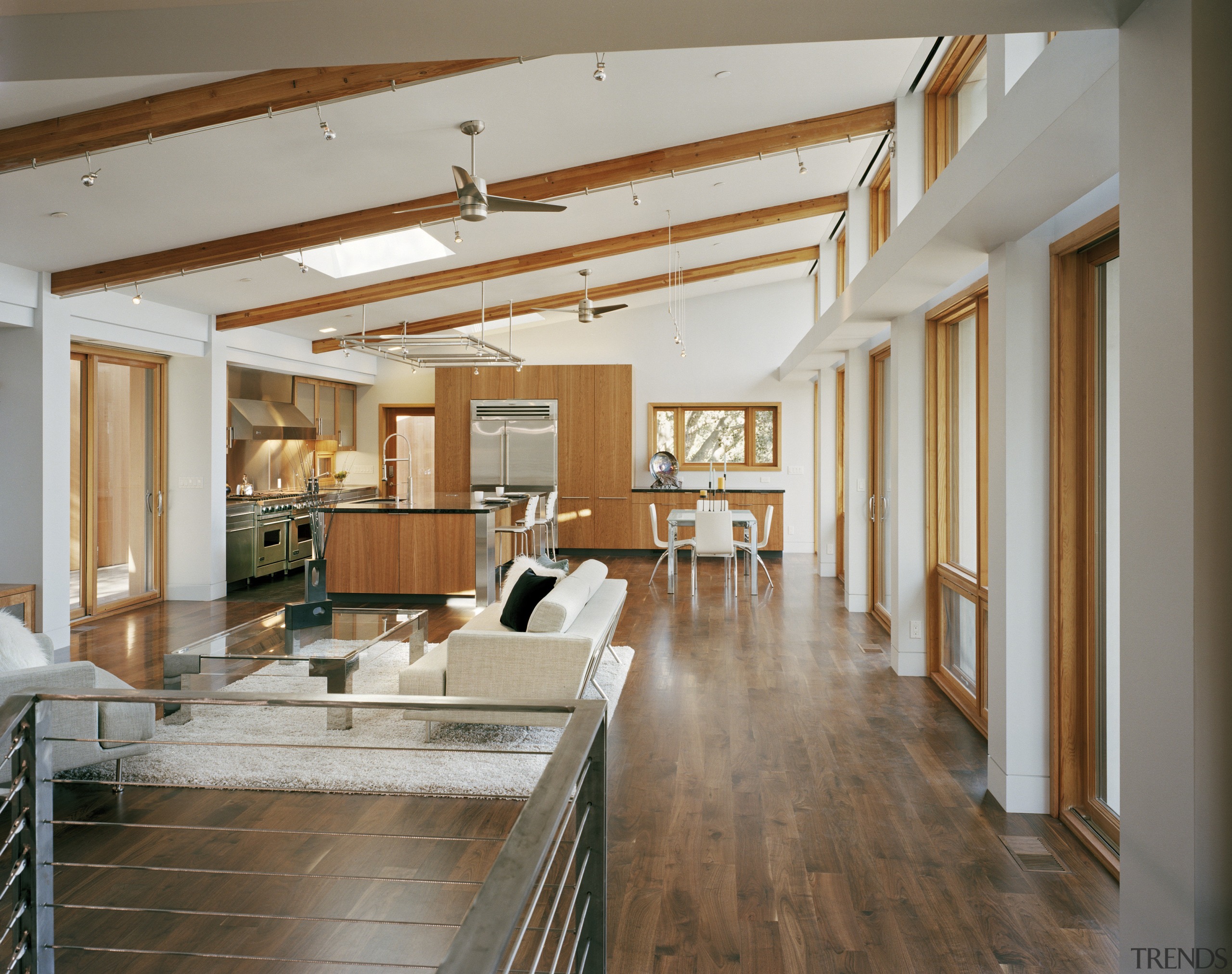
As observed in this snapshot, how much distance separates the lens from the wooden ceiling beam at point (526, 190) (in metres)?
5.38

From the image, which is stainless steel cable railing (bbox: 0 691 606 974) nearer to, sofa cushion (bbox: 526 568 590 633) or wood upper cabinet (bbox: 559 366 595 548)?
sofa cushion (bbox: 526 568 590 633)

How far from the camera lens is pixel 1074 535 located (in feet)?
10.1

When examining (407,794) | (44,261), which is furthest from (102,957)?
(44,261)

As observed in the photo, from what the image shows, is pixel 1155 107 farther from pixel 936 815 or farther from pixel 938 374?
pixel 938 374

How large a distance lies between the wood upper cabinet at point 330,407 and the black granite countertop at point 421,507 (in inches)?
123

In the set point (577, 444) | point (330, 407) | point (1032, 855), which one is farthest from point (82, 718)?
point (330, 407)

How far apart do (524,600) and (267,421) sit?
663cm

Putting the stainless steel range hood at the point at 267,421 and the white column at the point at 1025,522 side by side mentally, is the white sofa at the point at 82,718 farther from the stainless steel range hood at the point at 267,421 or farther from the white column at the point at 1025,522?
the stainless steel range hood at the point at 267,421

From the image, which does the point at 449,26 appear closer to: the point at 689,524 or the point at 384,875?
the point at 384,875

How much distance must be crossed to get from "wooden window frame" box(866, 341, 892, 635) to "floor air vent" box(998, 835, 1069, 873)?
3468 mm

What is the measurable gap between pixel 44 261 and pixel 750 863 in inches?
236

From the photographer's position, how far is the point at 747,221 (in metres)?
7.67

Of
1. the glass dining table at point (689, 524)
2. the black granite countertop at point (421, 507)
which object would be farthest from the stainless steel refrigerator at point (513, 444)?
the glass dining table at point (689, 524)

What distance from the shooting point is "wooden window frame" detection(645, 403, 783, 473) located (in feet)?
37.8
